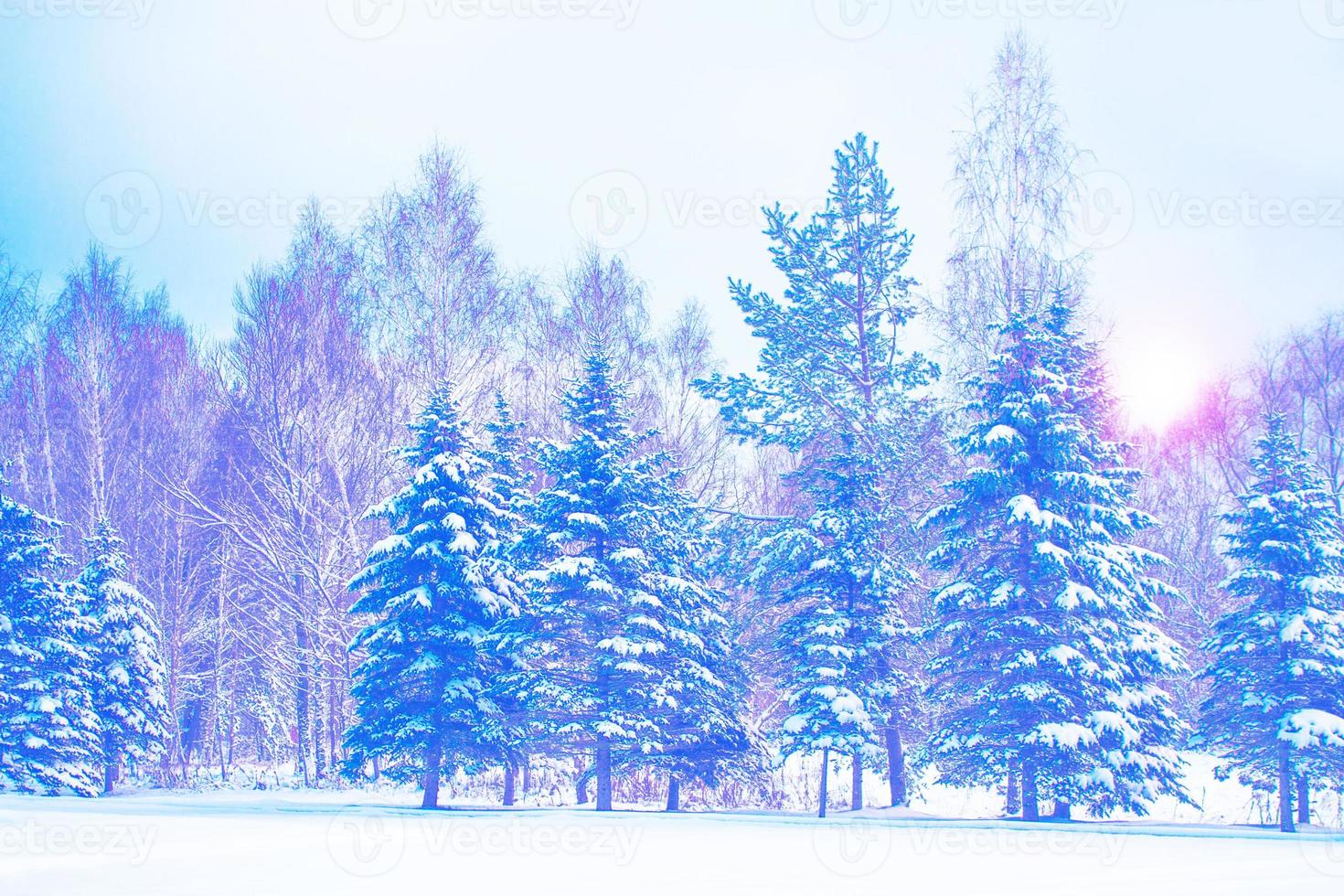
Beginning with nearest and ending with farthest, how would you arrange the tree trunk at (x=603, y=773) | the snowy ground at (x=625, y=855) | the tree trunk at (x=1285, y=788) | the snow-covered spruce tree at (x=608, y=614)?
the snowy ground at (x=625, y=855) → the tree trunk at (x=1285, y=788) → the snow-covered spruce tree at (x=608, y=614) → the tree trunk at (x=603, y=773)

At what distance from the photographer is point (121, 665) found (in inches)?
1056

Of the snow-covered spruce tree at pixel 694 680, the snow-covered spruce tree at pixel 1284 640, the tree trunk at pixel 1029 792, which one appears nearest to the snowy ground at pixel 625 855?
the tree trunk at pixel 1029 792

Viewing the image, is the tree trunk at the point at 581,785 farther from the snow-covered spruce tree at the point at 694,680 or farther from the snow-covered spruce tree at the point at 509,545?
the snow-covered spruce tree at the point at 694,680

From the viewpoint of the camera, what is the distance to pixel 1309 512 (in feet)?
55.3

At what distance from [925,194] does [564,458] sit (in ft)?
337

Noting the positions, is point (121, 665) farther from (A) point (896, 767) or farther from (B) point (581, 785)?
(A) point (896, 767)

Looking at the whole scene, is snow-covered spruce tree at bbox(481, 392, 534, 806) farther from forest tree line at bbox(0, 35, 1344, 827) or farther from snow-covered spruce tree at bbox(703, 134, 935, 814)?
snow-covered spruce tree at bbox(703, 134, 935, 814)

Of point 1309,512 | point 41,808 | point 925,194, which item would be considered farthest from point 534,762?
point 925,194

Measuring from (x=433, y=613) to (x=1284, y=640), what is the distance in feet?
49.5

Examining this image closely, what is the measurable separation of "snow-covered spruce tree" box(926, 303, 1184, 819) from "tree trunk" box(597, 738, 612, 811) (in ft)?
20.3

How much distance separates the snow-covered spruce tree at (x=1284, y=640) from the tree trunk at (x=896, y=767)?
5.51 m

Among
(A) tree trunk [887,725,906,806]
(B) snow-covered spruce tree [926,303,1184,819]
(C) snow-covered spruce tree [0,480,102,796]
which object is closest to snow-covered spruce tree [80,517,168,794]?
(C) snow-covered spruce tree [0,480,102,796]

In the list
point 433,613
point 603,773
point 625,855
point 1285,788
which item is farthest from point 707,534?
point 1285,788

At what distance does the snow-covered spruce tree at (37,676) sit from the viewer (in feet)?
73.2
